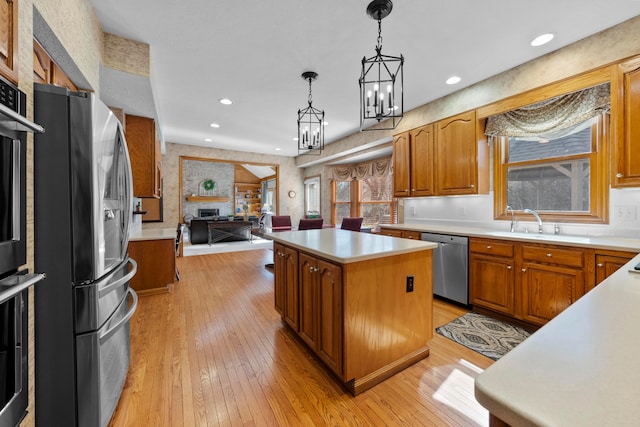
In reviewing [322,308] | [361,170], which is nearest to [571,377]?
[322,308]

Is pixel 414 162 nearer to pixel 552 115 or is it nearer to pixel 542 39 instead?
pixel 552 115

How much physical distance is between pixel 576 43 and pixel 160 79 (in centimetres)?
434

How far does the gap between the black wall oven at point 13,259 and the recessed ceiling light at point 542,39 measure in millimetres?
3502

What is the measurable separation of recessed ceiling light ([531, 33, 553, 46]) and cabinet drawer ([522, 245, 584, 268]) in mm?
1838

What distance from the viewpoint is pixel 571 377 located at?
0.48 m

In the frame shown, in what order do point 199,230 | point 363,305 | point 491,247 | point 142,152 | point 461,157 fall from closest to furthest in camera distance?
point 363,305, point 491,247, point 461,157, point 142,152, point 199,230

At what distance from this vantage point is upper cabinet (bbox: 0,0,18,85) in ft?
3.28

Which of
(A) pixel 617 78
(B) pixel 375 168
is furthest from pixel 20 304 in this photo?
(B) pixel 375 168

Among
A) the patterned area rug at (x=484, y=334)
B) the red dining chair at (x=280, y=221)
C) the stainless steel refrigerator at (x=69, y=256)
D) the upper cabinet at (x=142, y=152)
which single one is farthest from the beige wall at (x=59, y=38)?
the red dining chair at (x=280, y=221)

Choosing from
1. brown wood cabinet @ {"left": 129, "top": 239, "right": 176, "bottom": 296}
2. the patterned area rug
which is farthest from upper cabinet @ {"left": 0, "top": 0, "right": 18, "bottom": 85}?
the patterned area rug

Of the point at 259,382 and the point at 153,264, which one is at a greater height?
the point at 153,264

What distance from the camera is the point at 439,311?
Result: 9.56ft

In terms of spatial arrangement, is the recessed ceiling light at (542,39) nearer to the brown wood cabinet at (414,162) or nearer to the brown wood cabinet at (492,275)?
the brown wood cabinet at (414,162)

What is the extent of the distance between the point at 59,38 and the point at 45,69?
26 centimetres
